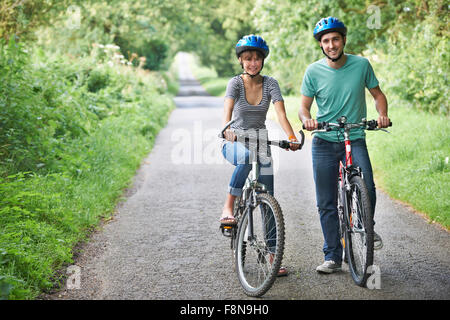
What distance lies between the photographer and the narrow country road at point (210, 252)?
4.24m

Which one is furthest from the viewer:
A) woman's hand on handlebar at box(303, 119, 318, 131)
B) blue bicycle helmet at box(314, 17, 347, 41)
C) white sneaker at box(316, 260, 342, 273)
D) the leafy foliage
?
the leafy foliage

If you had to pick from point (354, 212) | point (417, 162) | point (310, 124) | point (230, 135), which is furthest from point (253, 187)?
point (417, 162)

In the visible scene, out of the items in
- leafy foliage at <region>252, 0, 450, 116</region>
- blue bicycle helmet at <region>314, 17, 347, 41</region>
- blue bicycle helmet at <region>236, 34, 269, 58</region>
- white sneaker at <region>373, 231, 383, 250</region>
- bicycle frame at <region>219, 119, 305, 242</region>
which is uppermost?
leafy foliage at <region>252, 0, 450, 116</region>

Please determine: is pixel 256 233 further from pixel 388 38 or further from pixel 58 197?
pixel 388 38

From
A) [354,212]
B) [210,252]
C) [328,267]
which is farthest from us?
[210,252]

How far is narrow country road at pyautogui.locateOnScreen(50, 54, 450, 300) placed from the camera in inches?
167

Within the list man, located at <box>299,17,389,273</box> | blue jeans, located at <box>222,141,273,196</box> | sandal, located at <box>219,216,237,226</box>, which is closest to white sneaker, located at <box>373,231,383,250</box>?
man, located at <box>299,17,389,273</box>

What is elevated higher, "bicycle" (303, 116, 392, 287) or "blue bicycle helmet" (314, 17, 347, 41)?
"blue bicycle helmet" (314, 17, 347, 41)

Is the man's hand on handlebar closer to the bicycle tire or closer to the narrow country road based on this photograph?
the bicycle tire

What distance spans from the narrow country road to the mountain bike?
0.21 m

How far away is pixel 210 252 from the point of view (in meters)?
5.35

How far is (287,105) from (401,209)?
13.4 metres

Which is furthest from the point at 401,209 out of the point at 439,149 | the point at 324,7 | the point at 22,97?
the point at 324,7

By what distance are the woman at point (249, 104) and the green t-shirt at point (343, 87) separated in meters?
0.36
